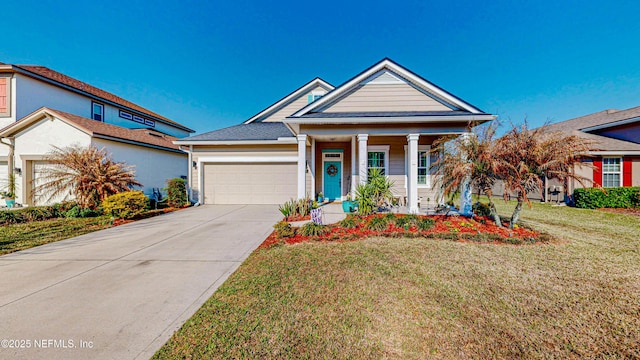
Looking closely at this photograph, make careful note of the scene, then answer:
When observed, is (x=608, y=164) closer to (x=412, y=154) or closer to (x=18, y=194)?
(x=412, y=154)

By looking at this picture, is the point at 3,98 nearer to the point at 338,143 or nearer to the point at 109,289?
the point at 109,289

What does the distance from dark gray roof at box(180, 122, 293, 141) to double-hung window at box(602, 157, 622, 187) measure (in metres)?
16.4

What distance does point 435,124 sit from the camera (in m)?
8.78

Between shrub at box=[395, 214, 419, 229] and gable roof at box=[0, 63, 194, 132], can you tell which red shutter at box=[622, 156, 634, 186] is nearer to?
shrub at box=[395, 214, 419, 229]

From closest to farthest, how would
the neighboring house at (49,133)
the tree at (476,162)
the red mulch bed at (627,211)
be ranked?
the tree at (476,162)
the red mulch bed at (627,211)
the neighboring house at (49,133)

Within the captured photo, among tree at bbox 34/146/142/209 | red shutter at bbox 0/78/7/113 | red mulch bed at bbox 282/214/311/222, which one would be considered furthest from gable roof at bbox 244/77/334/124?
red shutter at bbox 0/78/7/113

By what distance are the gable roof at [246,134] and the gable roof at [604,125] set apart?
1204 cm

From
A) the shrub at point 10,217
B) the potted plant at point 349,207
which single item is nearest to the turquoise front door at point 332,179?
the potted plant at point 349,207

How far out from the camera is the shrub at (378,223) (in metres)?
6.46

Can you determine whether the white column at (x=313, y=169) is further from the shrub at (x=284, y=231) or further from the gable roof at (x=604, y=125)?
the gable roof at (x=604, y=125)

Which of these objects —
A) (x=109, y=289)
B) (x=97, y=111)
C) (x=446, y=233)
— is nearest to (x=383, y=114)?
(x=446, y=233)

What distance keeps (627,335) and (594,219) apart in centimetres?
916

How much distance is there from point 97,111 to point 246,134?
11.0 m

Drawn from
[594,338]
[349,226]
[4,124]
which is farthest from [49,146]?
[594,338]
